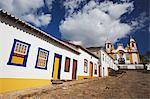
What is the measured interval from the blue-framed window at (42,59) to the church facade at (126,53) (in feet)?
149

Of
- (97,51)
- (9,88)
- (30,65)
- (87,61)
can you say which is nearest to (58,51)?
(30,65)

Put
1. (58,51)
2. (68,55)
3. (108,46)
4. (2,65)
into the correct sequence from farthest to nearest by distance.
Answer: (108,46), (68,55), (58,51), (2,65)

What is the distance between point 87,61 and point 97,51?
27.5 ft

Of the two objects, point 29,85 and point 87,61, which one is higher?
point 87,61

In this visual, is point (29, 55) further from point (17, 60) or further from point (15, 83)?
point (15, 83)

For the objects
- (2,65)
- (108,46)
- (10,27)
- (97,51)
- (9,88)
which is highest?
(108,46)

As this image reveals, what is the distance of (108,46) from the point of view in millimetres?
56844

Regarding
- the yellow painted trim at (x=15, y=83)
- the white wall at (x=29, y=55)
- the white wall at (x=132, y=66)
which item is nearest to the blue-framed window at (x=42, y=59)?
the white wall at (x=29, y=55)

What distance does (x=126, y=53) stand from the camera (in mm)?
52688

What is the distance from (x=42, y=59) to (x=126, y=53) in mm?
47716

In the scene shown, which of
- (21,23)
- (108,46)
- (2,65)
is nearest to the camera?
(2,65)

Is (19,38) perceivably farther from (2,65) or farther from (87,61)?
(87,61)

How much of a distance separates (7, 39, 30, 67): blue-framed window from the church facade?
156 ft

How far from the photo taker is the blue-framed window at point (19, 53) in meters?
8.00
